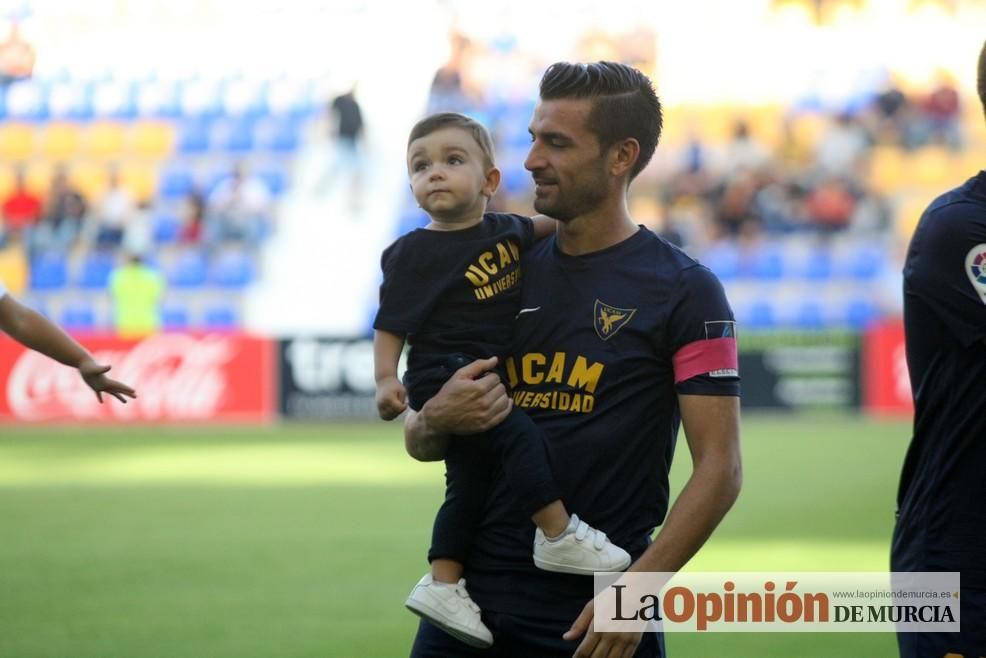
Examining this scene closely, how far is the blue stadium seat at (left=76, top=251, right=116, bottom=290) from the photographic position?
23391mm

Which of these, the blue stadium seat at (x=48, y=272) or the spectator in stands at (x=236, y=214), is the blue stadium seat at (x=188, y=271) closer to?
the spectator in stands at (x=236, y=214)

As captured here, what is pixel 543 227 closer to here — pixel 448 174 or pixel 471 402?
pixel 448 174

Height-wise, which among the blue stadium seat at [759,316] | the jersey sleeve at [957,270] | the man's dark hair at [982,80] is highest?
the man's dark hair at [982,80]

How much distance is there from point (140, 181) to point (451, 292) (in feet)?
72.2

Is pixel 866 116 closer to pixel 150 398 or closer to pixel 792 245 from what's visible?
pixel 792 245

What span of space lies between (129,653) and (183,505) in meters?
5.04

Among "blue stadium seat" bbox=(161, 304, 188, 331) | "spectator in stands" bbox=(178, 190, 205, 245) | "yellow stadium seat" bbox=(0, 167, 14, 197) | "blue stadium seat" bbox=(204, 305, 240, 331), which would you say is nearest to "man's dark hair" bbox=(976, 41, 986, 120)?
"blue stadium seat" bbox=(204, 305, 240, 331)

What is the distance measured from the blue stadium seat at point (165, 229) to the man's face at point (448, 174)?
68.1 ft

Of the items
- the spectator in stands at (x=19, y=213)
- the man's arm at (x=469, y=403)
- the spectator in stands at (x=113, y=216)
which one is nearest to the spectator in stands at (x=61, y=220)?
the spectator in stands at (x=19, y=213)

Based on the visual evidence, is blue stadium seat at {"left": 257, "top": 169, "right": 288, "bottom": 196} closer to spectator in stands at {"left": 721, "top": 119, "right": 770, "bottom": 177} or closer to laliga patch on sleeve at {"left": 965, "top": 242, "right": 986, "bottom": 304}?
spectator in stands at {"left": 721, "top": 119, "right": 770, "bottom": 177}

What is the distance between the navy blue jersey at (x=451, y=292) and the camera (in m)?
3.72

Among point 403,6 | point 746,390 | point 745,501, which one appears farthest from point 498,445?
point 403,6

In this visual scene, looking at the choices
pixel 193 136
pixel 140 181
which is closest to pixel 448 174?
pixel 140 181

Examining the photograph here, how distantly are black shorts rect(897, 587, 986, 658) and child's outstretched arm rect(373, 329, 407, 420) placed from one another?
1411mm
